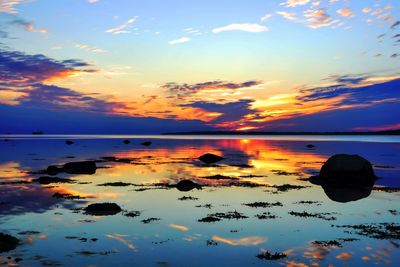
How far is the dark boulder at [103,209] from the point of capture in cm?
2392

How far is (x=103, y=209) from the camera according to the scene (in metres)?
24.5

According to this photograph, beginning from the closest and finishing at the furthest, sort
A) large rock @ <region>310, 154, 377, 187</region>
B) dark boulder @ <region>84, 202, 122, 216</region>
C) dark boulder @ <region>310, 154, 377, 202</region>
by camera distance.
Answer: dark boulder @ <region>84, 202, 122, 216</region> < dark boulder @ <region>310, 154, 377, 202</region> < large rock @ <region>310, 154, 377, 187</region>

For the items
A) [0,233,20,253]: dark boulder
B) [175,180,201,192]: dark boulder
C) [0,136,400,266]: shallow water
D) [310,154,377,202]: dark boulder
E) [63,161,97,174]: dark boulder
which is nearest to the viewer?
[0,136,400,266]: shallow water

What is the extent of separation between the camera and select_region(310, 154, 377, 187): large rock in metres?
39.6

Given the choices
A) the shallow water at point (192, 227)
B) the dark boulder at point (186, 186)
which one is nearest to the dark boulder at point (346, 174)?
the shallow water at point (192, 227)

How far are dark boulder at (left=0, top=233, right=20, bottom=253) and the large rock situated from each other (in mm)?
29800

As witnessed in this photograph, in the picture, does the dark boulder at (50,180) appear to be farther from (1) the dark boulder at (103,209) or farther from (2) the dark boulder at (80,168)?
(1) the dark boulder at (103,209)

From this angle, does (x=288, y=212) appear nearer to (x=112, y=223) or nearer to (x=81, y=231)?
(x=112, y=223)

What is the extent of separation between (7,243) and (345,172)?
108 ft

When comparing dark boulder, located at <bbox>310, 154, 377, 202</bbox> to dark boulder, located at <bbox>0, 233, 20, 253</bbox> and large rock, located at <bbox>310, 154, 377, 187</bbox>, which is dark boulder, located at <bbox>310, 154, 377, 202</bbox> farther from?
dark boulder, located at <bbox>0, 233, 20, 253</bbox>

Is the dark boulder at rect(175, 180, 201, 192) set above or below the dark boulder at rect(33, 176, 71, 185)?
above

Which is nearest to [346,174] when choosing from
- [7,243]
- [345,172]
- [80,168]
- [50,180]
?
[345,172]

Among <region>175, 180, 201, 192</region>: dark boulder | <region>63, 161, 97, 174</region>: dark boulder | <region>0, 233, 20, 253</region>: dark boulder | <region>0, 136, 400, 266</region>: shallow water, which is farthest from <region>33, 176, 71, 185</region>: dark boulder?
<region>0, 233, 20, 253</region>: dark boulder

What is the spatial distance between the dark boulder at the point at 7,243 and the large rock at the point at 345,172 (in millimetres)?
29800
